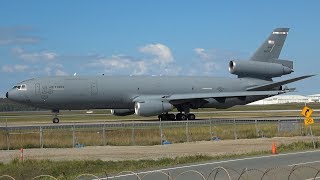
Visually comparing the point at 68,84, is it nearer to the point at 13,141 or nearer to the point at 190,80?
the point at 190,80

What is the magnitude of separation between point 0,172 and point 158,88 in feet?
122

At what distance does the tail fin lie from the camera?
64438 mm

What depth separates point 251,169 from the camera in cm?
1880

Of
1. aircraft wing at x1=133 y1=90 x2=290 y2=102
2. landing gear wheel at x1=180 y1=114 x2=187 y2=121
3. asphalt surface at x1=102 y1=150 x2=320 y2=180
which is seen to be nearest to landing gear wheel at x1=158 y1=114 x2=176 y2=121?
landing gear wheel at x1=180 y1=114 x2=187 y2=121

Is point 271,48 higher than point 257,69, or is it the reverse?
point 271,48

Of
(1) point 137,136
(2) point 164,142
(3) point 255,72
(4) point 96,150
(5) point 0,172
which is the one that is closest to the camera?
(5) point 0,172

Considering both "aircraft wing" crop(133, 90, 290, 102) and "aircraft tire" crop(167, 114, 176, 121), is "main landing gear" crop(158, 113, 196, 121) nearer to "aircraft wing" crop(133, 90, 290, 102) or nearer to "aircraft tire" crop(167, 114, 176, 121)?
"aircraft tire" crop(167, 114, 176, 121)

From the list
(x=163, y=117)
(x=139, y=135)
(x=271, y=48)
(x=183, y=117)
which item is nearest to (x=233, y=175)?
(x=139, y=135)

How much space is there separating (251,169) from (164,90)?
40.1m

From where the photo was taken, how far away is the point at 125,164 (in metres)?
23.8

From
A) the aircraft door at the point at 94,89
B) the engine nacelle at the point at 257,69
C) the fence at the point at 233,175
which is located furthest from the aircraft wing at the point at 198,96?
the fence at the point at 233,175

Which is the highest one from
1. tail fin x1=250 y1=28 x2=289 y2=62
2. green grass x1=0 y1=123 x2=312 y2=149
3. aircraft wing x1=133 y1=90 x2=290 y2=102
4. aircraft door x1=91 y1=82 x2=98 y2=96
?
tail fin x1=250 y1=28 x2=289 y2=62

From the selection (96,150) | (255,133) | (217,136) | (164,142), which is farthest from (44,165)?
(255,133)

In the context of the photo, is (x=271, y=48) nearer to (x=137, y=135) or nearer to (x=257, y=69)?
(x=257, y=69)
